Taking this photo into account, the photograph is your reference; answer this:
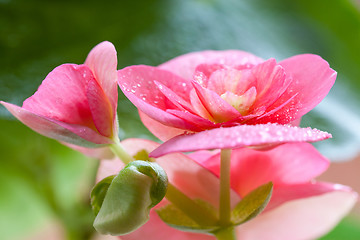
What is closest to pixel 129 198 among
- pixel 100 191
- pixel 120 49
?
pixel 100 191

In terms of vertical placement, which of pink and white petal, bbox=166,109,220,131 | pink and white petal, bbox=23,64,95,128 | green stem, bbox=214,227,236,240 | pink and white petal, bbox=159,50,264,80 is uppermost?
pink and white petal, bbox=166,109,220,131

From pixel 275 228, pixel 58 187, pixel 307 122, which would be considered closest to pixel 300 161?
pixel 275 228

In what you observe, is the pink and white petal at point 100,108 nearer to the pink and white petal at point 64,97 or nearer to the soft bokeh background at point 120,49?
the pink and white petal at point 64,97

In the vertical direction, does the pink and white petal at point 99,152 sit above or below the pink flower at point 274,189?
below

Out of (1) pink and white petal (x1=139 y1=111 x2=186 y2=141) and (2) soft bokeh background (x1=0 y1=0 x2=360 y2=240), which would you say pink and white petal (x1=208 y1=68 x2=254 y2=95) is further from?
(2) soft bokeh background (x1=0 y1=0 x2=360 y2=240)

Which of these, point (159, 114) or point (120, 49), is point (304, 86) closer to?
point (159, 114)

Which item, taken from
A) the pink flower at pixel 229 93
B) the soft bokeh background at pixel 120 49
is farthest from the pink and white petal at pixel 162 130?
the soft bokeh background at pixel 120 49

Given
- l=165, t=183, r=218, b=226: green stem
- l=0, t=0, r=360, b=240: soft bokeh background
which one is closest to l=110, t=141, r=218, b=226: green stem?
l=165, t=183, r=218, b=226: green stem
